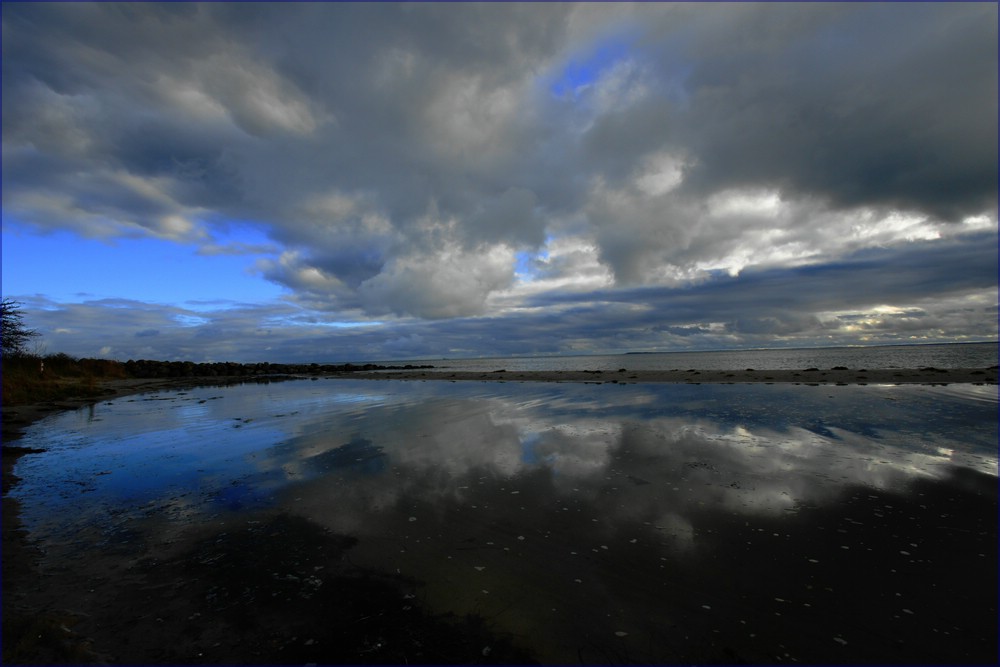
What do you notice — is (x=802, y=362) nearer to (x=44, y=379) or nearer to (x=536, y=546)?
(x=536, y=546)

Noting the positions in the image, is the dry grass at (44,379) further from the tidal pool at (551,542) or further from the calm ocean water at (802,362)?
the calm ocean water at (802,362)

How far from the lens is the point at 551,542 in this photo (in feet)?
20.8

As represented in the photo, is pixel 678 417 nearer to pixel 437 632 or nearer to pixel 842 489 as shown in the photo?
pixel 842 489

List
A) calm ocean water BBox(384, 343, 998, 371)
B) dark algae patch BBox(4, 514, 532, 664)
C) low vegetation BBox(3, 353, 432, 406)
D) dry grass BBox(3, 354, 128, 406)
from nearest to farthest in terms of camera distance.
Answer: dark algae patch BBox(4, 514, 532, 664) < dry grass BBox(3, 354, 128, 406) < low vegetation BBox(3, 353, 432, 406) < calm ocean water BBox(384, 343, 998, 371)

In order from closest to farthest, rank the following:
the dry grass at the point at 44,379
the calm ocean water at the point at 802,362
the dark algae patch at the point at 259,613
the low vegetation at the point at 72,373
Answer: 1. the dark algae patch at the point at 259,613
2. the dry grass at the point at 44,379
3. the low vegetation at the point at 72,373
4. the calm ocean water at the point at 802,362

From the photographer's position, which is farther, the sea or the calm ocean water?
the calm ocean water

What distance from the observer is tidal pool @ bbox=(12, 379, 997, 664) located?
13.8 ft

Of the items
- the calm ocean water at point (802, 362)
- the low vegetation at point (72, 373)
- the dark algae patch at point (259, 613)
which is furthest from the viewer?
the calm ocean water at point (802, 362)

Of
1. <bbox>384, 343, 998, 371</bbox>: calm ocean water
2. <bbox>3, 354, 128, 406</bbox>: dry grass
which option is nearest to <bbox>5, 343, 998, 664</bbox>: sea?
<bbox>3, 354, 128, 406</bbox>: dry grass

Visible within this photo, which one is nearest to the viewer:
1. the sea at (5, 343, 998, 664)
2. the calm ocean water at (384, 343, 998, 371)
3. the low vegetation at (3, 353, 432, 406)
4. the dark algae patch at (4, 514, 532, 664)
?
the dark algae patch at (4, 514, 532, 664)

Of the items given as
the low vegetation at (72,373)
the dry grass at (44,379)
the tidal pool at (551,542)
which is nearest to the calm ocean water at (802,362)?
the low vegetation at (72,373)

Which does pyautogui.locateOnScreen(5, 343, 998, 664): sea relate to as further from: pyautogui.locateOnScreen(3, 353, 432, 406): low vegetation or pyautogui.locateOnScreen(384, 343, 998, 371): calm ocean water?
pyautogui.locateOnScreen(384, 343, 998, 371): calm ocean water

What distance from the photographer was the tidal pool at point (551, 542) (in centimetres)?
422

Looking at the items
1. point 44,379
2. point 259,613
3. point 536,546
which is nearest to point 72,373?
point 44,379
